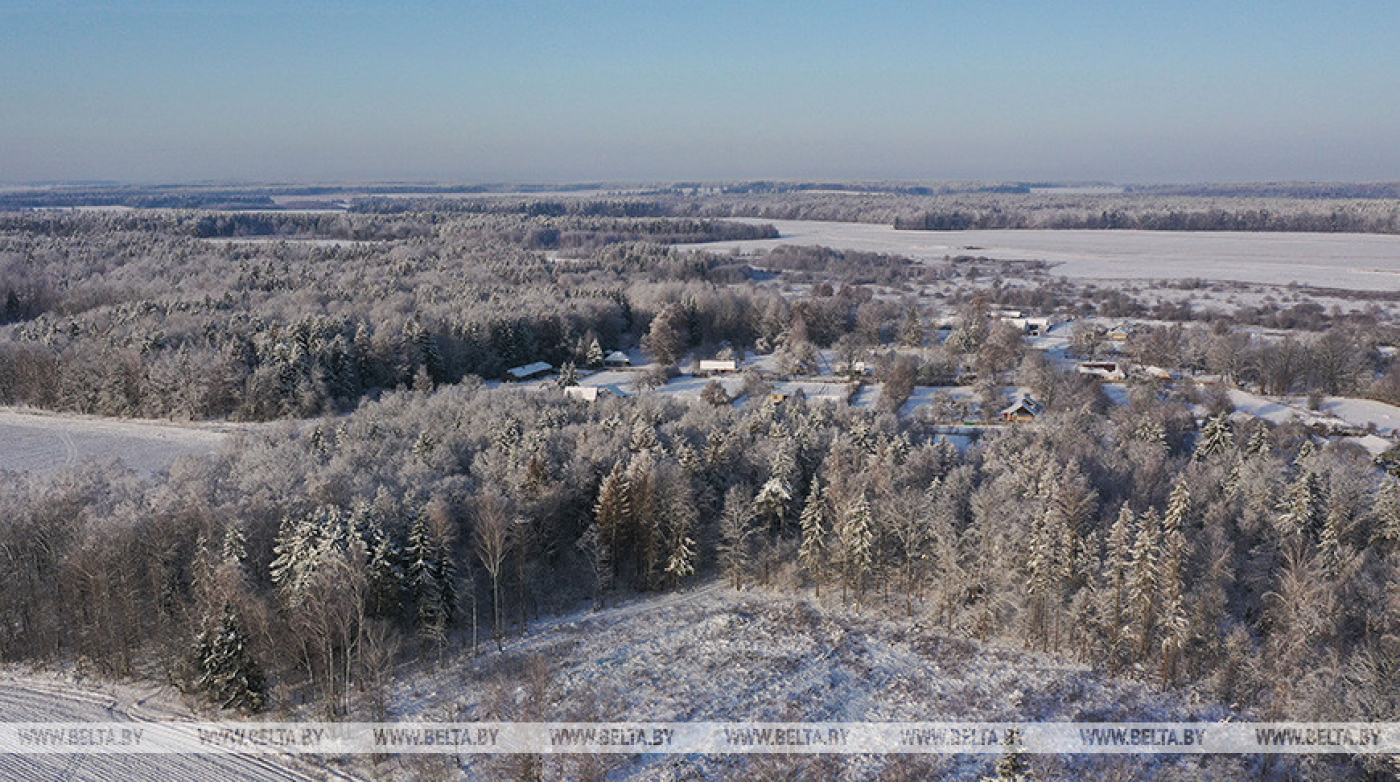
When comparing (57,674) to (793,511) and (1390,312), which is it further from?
(1390,312)

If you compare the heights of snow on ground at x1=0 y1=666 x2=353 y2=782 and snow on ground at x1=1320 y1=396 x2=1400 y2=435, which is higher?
snow on ground at x1=1320 y1=396 x2=1400 y2=435

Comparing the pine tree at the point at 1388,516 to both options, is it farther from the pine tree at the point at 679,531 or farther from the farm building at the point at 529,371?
the farm building at the point at 529,371

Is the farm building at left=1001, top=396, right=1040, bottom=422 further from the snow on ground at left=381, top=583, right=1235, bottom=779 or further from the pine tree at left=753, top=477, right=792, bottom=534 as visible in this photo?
the snow on ground at left=381, top=583, right=1235, bottom=779

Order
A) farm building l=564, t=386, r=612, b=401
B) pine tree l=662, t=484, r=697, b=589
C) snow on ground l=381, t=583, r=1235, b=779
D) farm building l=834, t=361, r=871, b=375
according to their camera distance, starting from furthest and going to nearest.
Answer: farm building l=834, t=361, r=871, b=375 → farm building l=564, t=386, r=612, b=401 → pine tree l=662, t=484, r=697, b=589 → snow on ground l=381, t=583, r=1235, b=779

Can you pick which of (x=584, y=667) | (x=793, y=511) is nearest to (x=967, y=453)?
(x=793, y=511)

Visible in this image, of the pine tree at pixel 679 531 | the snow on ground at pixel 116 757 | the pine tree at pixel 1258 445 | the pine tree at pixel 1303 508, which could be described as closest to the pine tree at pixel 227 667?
the snow on ground at pixel 116 757

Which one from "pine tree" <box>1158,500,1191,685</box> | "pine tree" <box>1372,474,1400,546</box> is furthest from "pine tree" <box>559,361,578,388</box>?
"pine tree" <box>1372,474,1400,546</box>

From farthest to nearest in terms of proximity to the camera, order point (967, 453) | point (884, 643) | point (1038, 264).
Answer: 1. point (1038, 264)
2. point (967, 453)
3. point (884, 643)
